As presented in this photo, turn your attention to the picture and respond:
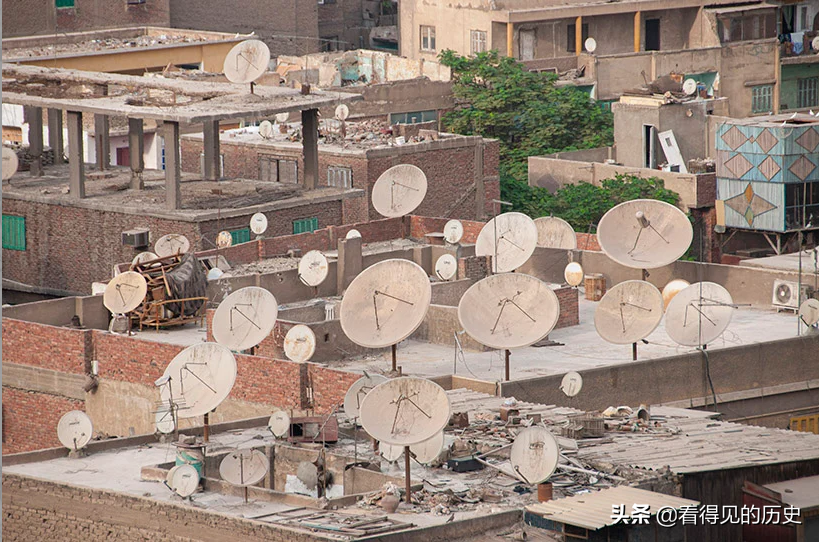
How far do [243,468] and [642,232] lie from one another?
630 inches

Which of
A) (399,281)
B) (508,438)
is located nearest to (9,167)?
(399,281)

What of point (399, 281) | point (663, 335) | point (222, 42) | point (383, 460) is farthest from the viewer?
point (222, 42)

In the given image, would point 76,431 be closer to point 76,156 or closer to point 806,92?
point 76,156

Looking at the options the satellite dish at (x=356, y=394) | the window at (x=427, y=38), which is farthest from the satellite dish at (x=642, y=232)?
the window at (x=427, y=38)

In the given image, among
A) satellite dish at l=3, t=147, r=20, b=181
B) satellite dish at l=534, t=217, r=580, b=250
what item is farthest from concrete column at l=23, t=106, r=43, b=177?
satellite dish at l=534, t=217, r=580, b=250

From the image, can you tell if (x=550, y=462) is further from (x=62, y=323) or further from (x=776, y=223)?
(x=776, y=223)

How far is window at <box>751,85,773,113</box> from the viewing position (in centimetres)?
8349

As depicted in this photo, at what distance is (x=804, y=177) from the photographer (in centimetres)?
6084

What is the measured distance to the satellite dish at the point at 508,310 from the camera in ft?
127

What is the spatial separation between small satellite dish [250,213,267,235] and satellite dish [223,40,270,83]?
7305 mm

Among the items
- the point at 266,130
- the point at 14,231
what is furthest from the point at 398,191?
the point at 14,231

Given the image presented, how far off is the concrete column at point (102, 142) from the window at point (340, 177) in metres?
7.14

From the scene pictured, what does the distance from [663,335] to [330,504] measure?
15.9 meters

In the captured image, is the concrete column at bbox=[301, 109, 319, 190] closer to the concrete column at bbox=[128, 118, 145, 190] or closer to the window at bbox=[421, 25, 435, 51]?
the concrete column at bbox=[128, 118, 145, 190]
